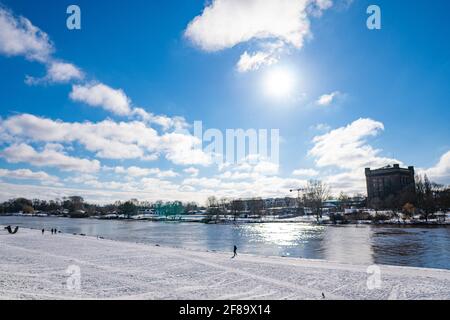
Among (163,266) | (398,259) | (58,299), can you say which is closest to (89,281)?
(58,299)

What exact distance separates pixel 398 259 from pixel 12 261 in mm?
32351

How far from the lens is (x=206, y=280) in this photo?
18.6m

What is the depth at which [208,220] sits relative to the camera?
12369 cm

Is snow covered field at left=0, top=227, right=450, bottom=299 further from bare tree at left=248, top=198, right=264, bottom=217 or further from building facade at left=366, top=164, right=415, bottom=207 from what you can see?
building facade at left=366, top=164, right=415, bottom=207

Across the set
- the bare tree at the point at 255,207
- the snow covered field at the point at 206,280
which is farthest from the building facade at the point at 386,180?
the snow covered field at the point at 206,280

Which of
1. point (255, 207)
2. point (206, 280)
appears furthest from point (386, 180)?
point (206, 280)

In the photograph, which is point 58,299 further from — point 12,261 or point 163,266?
point 12,261

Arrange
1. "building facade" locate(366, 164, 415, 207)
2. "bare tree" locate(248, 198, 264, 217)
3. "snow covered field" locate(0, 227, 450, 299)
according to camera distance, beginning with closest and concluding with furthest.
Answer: "snow covered field" locate(0, 227, 450, 299) < "building facade" locate(366, 164, 415, 207) < "bare tree" locate(248, 198, 264, 217)

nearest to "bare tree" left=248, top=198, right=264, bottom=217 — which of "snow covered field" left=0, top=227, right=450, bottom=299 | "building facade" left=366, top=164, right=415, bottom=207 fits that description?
"building facade" left=366, top=164, right=415, bottom=207

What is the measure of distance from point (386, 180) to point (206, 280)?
15539cm

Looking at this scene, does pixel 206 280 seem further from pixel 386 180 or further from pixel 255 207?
pixel 386 180

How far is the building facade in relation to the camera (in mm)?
148750

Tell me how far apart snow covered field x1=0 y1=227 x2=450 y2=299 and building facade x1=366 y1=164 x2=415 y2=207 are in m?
139
